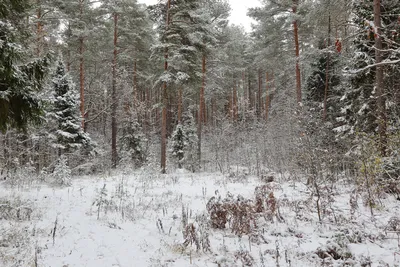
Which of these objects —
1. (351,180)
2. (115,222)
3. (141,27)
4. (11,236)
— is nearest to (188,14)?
(141,27)

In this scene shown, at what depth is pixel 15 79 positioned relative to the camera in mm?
5691

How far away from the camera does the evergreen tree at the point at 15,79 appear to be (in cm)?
533

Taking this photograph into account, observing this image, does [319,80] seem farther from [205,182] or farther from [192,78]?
[205,182]

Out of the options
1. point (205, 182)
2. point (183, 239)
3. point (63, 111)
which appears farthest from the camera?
point (63, 111)

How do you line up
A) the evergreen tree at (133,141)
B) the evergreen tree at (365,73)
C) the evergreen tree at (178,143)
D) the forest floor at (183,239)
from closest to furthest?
the forest floor at (183,239), the evergreen tree at (365,73), the evergreen tree at (178,143), the evergreen tree at (133,141)

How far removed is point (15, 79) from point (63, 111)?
8982 millimetres

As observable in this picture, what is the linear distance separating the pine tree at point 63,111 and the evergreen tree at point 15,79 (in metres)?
7.98

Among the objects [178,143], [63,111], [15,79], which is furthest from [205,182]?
[63,111]

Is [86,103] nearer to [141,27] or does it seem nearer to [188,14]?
[141,27]

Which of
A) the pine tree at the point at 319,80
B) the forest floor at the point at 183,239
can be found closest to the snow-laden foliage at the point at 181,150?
the pine tree at the point at 319,80

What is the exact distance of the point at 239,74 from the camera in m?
33.4

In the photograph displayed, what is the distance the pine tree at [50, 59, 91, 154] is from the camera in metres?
14.1

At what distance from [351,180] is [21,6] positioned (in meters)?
10.8

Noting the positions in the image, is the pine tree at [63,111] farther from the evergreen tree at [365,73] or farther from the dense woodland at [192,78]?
the evergreen tree at [365,73]
